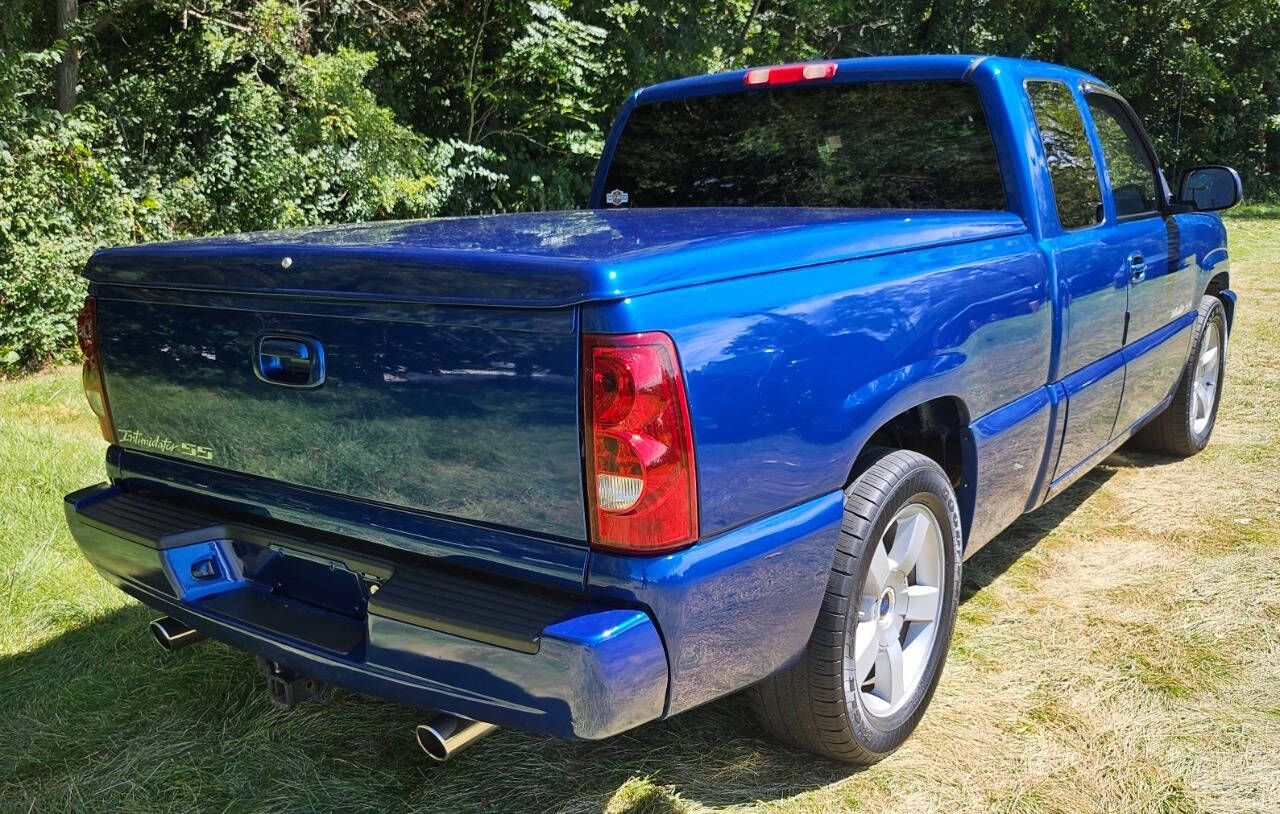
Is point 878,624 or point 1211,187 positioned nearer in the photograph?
point 878,624

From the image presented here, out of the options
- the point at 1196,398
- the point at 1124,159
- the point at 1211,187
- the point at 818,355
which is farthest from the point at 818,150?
the point at 1196,398

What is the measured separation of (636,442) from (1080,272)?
7.33 ft

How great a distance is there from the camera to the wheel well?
2.99 metres

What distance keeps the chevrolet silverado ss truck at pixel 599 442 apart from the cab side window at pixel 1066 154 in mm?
143

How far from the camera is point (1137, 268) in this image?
13.5 feet

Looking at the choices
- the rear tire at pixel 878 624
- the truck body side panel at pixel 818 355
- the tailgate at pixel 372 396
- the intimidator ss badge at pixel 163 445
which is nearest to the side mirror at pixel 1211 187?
the truck body side panel at pixel 818 355

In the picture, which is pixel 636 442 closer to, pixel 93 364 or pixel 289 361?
pixel 289 361

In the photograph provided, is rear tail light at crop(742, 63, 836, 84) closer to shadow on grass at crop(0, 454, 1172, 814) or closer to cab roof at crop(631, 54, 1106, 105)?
cab roof at crop(631, 54, 1106, 105)

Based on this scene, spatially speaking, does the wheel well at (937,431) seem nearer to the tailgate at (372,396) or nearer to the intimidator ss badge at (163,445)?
the tailgate at (372,396)

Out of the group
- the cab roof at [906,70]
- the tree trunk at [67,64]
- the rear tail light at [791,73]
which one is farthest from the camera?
the tree trunk at [67,64]

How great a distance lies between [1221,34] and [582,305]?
82.6 ft

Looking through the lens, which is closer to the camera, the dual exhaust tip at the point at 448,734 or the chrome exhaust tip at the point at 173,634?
the dual exhaust tip at the point at 448,734

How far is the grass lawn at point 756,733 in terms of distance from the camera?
2.74m

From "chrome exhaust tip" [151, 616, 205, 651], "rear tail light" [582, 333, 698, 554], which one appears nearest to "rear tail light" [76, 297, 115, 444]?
"chrome exhaust tip" [151, 616, 205, 651]
